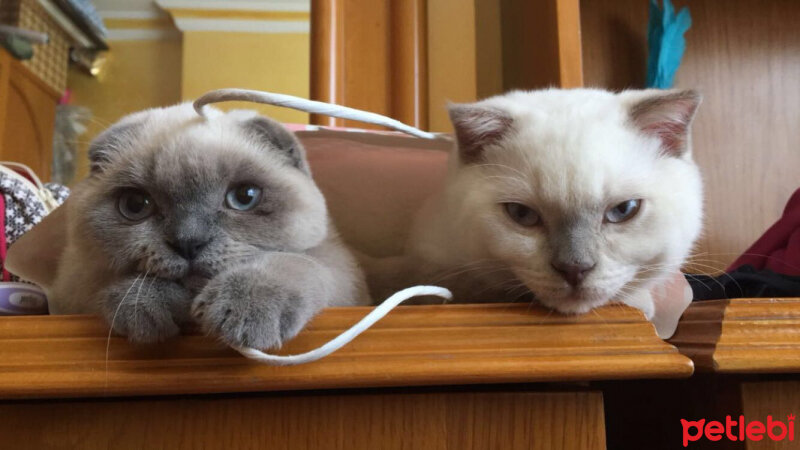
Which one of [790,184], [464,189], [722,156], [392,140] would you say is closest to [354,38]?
[392,140]

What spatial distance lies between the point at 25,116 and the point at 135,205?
2510 millimetres

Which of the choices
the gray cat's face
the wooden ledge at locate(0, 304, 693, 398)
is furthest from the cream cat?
the gray cat's face

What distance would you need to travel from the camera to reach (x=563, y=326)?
0.60m

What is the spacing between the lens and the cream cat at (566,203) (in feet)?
2.48

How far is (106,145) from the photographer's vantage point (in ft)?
2.39

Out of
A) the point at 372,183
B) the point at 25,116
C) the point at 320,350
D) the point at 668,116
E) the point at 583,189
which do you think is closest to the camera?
the point at 320,350

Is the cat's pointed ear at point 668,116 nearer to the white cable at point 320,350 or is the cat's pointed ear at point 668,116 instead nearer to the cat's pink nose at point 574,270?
the cat's pink nose at point 574,270

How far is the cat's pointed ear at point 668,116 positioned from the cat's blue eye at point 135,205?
0.66 meters

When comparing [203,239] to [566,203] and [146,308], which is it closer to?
[146,308]

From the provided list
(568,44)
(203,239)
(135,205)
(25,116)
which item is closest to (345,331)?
(203,239)

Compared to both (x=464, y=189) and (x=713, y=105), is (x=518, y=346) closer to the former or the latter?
(x=464, y=189)

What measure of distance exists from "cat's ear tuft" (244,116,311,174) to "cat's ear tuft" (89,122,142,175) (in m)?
0.15

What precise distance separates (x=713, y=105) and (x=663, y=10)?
0.34 m

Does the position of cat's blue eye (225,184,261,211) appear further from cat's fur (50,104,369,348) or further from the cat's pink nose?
the cat's pink nose
